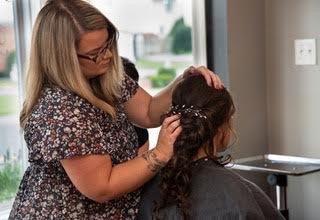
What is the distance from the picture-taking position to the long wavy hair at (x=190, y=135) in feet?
4.16

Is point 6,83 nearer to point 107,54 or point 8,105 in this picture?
point 8,105

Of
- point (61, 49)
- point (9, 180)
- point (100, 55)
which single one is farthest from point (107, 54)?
point (9, 180)

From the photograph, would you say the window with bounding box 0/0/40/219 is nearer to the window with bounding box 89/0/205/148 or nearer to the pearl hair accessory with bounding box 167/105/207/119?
the window with bounding box 89/0/205/148

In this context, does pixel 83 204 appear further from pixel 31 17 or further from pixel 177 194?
pixel 31 17

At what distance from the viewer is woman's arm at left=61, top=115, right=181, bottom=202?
4.05ft

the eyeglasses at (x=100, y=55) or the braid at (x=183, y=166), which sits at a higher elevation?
the eyeglasses at (x=100, y=55)

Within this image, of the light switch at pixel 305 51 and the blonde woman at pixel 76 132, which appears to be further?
the light switch at pixel 305 51

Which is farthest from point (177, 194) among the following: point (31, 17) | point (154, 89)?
point (154, 89)

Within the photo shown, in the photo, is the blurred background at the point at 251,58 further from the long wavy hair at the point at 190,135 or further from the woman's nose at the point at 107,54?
the long wavy hair at the point at 190,135

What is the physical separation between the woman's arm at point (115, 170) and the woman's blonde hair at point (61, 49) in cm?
15

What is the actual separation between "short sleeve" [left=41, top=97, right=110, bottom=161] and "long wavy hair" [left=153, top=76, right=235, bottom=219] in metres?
0.18

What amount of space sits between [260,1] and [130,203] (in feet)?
4.78

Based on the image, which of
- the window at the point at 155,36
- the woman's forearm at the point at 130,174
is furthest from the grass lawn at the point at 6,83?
the woman's forearm at the point at 130,174

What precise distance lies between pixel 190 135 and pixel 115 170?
202 millimetres
